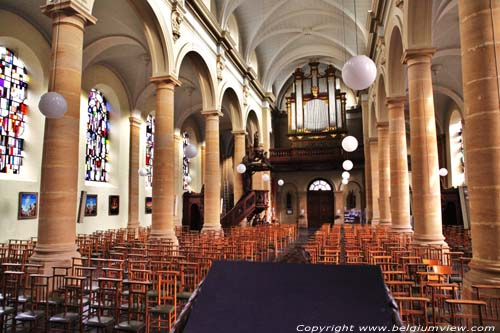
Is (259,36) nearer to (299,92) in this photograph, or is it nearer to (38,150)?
(299,92)

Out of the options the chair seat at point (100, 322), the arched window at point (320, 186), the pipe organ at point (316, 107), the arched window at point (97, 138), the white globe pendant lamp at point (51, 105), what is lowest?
the chair seat at point (100, 322)

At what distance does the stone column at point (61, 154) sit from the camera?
242 inches

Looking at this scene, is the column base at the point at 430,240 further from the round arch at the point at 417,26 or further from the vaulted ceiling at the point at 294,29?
the vaulted ceiling at the point at 294,29

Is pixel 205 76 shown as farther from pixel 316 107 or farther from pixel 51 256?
pixel 316 107

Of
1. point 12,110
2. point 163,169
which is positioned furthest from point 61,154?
point 12,110

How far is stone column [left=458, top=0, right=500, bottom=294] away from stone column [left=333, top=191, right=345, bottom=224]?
20.7 meters

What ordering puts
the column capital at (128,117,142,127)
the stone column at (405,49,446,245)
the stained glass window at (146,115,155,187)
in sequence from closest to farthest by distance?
the stone column at (405,49,446,245) < the column capital at (128,117,142,127) < the stained glass window at (146,115,155,187)

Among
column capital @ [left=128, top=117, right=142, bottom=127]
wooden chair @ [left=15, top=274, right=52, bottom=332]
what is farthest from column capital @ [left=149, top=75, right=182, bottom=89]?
wooden chair @ [left=15, top=274, right=52, bottom=332]

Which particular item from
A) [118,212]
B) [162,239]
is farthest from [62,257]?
[118,212]

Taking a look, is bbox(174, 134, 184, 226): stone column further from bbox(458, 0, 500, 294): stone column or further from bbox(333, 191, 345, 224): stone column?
bbox(458, 0, 500, 294): stone column

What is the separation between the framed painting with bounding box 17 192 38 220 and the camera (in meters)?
10.9

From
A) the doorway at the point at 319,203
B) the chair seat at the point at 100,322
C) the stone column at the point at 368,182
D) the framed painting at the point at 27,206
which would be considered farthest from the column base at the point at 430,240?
the doorway at the point at 319,203

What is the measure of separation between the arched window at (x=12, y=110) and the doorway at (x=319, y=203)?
19.3 m

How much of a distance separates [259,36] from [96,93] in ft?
30.1
